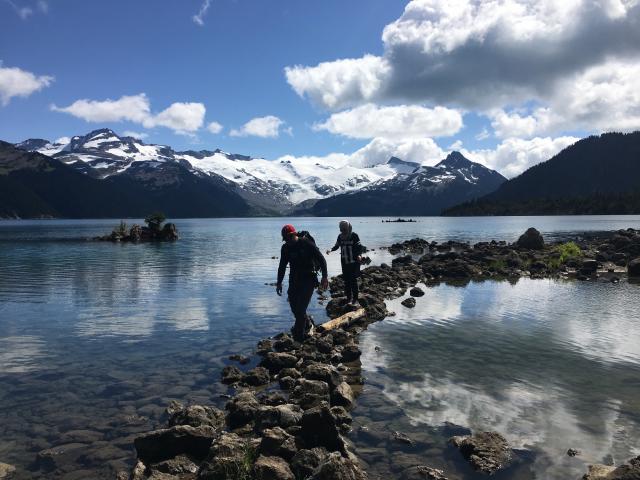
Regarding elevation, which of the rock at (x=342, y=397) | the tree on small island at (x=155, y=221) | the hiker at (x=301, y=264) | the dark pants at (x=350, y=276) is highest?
the tree on small island at (x=155, y=221)

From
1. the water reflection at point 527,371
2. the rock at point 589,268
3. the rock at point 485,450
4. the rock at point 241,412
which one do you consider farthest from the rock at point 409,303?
the rock at point 589,268

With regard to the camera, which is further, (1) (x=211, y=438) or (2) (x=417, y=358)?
(2) (x=417, y=358)

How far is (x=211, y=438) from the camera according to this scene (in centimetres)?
971

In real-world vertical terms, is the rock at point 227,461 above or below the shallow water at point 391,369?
above

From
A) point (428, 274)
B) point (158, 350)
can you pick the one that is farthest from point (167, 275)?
point (158, 350)

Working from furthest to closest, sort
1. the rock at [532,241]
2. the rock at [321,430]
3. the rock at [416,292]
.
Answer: the rock at [532,241] → the rock at [416,292] → the rock at [321,430]

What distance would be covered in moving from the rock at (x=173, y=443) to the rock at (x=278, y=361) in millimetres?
5070

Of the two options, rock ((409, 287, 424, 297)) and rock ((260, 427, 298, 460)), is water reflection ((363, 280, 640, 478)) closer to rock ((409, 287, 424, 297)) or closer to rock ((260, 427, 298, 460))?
rock ((409, 287, 424, 297))

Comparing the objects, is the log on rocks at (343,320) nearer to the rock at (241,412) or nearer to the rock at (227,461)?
the rock at (241,412)

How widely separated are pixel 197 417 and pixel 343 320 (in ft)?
35.3

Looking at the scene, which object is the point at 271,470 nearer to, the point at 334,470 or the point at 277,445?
the point at 277,445

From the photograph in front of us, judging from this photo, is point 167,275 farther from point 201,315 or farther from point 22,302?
point 201,315

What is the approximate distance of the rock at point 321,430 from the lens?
917cm

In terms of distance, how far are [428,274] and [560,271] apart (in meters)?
11.0
